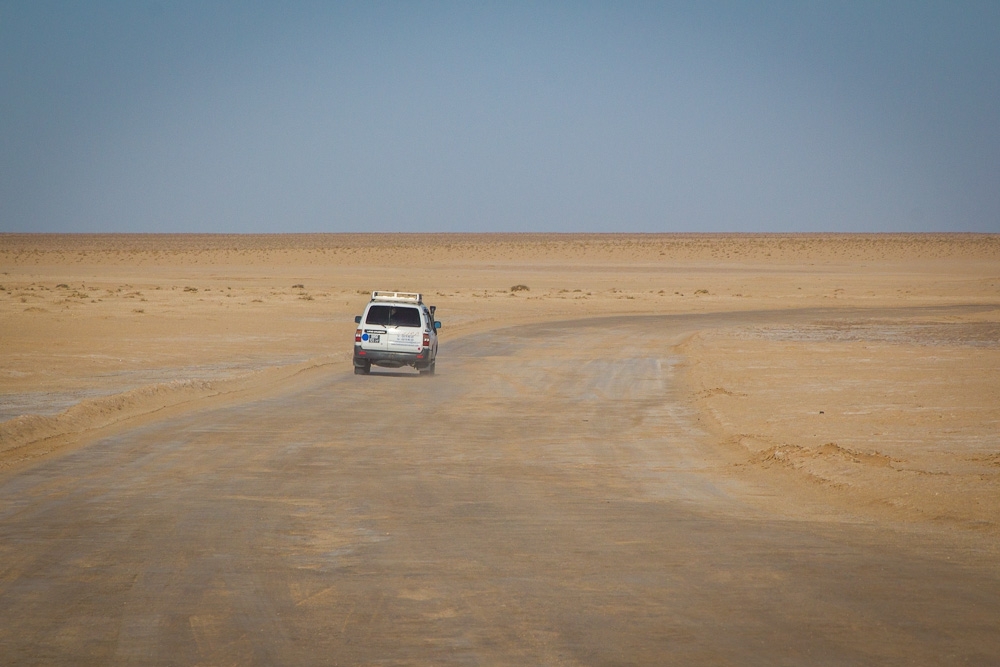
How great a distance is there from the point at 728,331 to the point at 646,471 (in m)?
30.3

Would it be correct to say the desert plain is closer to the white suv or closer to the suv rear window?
the white suv

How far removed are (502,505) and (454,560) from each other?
8.71 ft

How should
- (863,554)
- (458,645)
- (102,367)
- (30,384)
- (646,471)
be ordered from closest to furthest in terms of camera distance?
(458,645)
(863,554)
(646,471)
(30,384)
(102,367)

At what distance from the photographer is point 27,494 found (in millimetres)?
12383

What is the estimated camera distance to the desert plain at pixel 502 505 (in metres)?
7.35

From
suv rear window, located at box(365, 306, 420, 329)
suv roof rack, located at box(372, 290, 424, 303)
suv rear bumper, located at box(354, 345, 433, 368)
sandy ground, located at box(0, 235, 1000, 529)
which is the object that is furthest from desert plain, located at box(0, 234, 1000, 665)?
suv roof rack, located at box(372, 290, 424, 303)

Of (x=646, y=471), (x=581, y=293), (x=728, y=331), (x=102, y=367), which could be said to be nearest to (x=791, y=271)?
(x=581, y=293)

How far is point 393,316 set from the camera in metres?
28.1

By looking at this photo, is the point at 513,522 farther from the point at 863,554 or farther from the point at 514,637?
the point at 514,637

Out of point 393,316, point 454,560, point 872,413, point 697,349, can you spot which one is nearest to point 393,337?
point 393,316

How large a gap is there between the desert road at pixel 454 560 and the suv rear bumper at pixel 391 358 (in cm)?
955

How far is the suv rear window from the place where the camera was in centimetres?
2791

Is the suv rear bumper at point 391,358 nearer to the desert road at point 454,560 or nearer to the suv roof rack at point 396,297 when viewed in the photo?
the suv roof rack at point 396,297

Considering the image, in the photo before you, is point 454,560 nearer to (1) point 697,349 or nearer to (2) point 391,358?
(2) point 391,358
